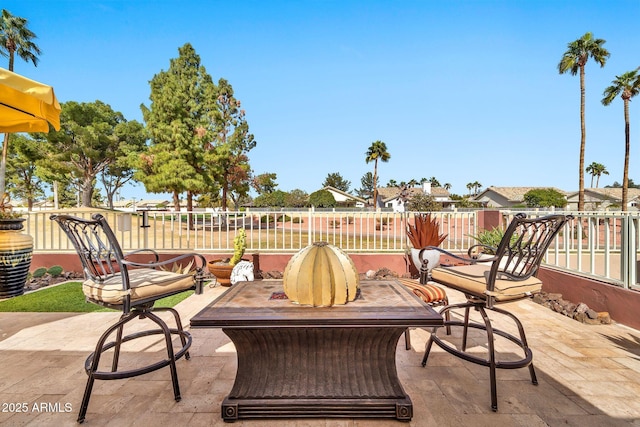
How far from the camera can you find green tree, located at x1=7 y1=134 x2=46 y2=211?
20.6m

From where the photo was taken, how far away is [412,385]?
2.07m

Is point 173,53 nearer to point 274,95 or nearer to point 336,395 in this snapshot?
point 274,95

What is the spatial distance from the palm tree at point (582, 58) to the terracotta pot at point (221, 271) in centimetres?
1945

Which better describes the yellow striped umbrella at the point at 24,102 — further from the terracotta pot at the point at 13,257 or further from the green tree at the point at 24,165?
the green tree at the point at 24,165

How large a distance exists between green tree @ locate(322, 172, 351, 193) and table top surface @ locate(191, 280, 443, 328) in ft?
210

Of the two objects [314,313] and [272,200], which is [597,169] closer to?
[272,200]

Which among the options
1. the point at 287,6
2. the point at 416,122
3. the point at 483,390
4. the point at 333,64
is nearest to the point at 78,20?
the point at 287,6

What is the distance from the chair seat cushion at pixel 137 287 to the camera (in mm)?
1800

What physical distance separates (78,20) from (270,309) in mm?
11478

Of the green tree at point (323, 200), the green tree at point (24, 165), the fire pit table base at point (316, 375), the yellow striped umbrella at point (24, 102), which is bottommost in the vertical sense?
the fire pit table base at point (316, 375)

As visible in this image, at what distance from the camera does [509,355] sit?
99.6 inches

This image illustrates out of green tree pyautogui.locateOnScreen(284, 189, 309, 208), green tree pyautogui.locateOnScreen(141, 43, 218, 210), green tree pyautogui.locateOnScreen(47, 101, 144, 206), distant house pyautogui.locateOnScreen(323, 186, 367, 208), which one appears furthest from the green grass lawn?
distant house pyautogui.locateOnScreen(323, 186, 367, 208)

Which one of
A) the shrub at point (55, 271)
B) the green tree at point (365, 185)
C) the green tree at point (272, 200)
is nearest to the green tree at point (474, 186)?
the green tree at point (365, 185)

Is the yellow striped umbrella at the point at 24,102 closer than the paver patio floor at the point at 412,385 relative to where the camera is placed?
No
